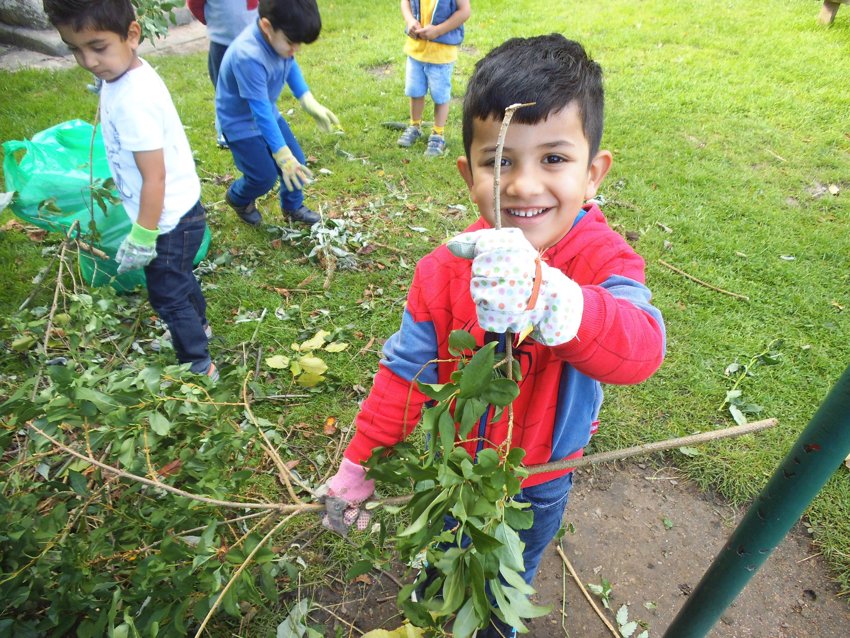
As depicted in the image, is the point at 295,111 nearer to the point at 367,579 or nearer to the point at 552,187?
the point at 367,579

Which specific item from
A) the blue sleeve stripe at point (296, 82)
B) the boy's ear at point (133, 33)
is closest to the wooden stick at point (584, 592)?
the boy's ear at point (133, 33)

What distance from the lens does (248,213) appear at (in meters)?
4.29

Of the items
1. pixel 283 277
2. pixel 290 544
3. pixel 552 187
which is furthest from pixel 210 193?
pixel 552 187

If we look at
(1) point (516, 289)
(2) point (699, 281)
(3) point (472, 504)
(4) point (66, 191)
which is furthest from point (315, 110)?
(3) point (472, 504)

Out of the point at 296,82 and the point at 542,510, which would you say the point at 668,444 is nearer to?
the point at 542,510

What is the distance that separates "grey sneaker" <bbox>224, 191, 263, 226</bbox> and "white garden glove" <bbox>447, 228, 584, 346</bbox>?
11.4 ft

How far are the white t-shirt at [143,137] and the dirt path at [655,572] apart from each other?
1.91 meters

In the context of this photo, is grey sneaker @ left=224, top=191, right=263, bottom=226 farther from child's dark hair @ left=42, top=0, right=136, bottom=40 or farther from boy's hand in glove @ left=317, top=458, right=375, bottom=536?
boy's hand in glove @ left=317, top=458, right=375, bottom=536

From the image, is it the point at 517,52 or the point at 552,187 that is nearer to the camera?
the point at 552,187

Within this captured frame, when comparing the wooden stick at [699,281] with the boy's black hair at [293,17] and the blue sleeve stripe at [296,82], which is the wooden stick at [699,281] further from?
the blue sleeve stripe at [296,82]

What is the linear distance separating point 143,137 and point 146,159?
3.6 inches

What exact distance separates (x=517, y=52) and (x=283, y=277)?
2.79 metres

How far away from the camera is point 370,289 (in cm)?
380

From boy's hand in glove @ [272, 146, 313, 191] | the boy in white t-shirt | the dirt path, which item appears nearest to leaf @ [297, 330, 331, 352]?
the boy in white t-shirt
